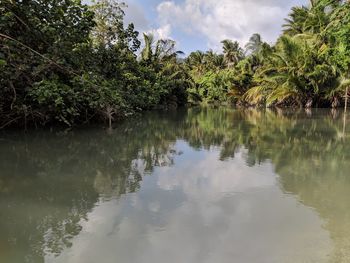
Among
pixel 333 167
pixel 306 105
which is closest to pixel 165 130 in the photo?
pixel 333 167

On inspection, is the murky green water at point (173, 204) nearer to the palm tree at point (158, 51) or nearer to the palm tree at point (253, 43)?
the palm tree at point (158, 51)

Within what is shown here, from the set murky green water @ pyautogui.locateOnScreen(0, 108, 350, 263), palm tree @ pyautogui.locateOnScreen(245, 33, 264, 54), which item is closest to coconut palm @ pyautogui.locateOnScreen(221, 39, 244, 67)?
palm tree @ pyautogui.locateOnScreen(245, 33, 264, 54)

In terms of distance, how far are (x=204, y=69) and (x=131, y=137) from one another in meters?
44.3

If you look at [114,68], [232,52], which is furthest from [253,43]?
[114,68]

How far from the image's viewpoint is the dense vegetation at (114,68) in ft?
40.7

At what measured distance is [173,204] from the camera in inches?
215

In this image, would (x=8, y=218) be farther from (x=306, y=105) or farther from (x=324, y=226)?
(x=306, y=105)

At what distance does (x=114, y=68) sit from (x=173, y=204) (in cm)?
1472

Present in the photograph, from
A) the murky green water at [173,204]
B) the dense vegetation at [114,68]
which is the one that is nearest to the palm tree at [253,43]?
the dense vegetation at [114,68]

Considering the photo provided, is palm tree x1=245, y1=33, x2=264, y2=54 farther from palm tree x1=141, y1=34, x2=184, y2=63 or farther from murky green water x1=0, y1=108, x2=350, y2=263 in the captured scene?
murky green water x1=0, y1=108, x2=350, y2=263

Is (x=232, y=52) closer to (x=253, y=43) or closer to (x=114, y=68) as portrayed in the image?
(x=253, y=43)

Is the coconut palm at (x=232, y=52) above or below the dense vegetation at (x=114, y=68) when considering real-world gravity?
above

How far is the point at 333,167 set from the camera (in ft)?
25.9

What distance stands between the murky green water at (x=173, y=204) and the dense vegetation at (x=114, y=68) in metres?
2.64
